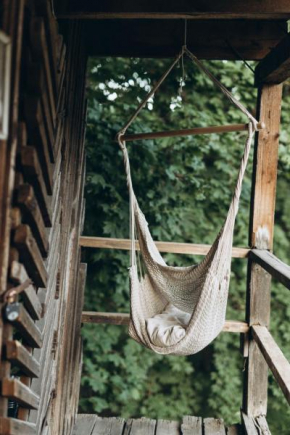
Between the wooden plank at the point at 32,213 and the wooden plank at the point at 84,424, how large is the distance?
4.41 ft

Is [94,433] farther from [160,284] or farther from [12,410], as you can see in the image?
[160,284]

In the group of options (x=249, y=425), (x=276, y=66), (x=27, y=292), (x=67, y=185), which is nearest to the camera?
(x=27, y=292)

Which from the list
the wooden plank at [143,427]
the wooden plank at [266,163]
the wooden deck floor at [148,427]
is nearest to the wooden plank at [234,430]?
the wooden deck floor at [148,427]

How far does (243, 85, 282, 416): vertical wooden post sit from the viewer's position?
10.2ft

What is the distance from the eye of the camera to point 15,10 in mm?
1543

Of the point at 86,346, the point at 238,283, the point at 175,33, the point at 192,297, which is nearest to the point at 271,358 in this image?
the point at 192,297

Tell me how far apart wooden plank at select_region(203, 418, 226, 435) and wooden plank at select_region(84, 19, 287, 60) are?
1.90 meters

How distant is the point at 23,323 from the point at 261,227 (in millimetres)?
1753

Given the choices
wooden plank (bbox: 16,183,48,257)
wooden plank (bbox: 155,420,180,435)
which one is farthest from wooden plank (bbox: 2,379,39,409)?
wooden plank (bbox: 155,420,180,435)

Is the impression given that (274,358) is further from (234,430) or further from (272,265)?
(234,430)

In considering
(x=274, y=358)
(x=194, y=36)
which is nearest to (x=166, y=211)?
(x=194, y=36)

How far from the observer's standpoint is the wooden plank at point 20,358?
1647 mm

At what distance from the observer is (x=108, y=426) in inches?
119

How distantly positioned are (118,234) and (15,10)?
98.5 inches
